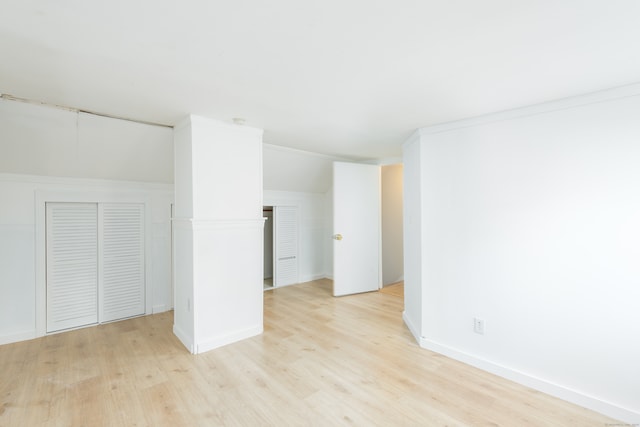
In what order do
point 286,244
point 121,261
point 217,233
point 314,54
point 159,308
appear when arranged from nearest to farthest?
point 314,54 → point 217,233 → point 121,261 → point 159,308 → point 286,244

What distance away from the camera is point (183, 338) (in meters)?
2.70

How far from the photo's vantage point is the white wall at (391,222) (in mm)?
4977

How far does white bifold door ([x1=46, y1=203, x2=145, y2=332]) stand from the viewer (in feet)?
9.77

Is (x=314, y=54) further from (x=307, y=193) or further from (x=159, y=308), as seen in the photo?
(x=307, y=193)

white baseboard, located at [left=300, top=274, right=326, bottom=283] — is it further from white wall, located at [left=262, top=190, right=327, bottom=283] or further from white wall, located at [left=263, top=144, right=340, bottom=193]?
white wall, located at [left=263, top=144, right=340, bottom=193]

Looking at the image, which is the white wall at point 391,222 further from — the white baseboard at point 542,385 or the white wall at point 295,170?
the white baseboard at point 542,385

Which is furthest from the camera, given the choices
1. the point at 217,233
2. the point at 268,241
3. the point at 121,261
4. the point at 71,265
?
the point at 268,241

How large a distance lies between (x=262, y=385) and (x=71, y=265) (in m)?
2.57

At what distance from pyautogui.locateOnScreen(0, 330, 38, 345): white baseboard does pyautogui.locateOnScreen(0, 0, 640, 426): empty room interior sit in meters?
0.01

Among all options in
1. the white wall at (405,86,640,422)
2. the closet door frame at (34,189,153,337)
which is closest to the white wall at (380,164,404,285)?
the white wall at (405,86,640,422)

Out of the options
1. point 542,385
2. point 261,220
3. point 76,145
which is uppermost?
point 76,145

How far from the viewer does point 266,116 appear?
2492mm

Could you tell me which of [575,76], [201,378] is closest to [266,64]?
[575,76]

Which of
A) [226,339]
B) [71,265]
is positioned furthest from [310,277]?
[71,265]
